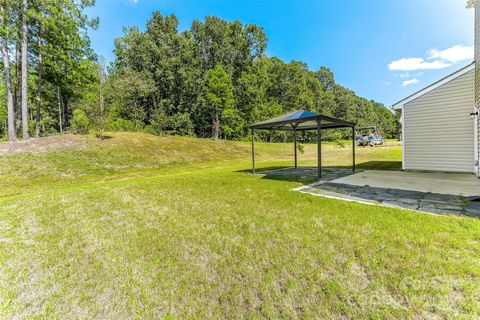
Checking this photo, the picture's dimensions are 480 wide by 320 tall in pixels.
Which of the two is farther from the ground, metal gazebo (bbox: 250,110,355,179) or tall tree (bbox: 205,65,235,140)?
tall tree (bbox: 205,65,235,140)

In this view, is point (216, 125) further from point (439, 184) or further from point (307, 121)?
point (439, 184)

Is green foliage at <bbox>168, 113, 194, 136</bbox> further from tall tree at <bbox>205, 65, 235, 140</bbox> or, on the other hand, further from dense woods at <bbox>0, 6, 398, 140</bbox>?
tall tree at <bbox>205, 65, 235, 140</bbox>

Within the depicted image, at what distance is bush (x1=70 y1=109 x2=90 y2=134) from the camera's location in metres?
14.7

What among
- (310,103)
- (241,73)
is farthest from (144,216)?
(310,103)

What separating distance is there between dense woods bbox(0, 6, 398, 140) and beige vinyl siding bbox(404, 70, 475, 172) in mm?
10292

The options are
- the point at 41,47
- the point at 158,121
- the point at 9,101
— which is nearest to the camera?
the point at 9,101

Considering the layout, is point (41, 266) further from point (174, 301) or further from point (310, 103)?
point (310, 103)

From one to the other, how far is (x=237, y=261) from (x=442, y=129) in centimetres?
872

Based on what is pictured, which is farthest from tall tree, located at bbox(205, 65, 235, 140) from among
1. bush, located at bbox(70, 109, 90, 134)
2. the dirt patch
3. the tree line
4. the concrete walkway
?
the concrete walkway

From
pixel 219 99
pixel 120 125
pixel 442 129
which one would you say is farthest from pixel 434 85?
pixel 120 125

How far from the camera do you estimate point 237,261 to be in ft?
9.38

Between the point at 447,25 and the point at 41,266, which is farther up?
the point at 447,25

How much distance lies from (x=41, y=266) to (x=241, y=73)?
30.9m

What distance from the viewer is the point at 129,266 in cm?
290
